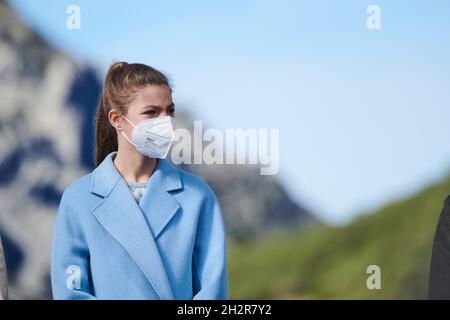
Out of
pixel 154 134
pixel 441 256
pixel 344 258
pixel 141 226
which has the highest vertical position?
pixel 154 134

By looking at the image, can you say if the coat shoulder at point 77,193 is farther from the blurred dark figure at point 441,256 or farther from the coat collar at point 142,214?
the blurred dark figure at point 441,256

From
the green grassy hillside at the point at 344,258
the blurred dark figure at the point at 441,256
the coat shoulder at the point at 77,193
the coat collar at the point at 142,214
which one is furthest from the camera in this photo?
the green grassy hillside at the point at 344,258

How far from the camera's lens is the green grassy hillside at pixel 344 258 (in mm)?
6012

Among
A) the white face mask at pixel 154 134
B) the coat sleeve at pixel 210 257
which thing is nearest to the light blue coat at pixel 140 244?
the coat sleeve at pixel 210 257

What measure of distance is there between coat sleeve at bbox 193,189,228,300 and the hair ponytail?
48 centimetres

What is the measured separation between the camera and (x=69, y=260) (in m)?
4.18

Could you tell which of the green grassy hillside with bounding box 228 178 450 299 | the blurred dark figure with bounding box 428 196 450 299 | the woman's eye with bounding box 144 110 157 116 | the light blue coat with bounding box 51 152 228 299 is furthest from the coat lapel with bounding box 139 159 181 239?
the green grassy hillside with bounding box 228 178 450 299

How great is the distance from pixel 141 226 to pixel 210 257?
0.91 feet

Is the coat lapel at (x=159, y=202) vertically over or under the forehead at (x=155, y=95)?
under

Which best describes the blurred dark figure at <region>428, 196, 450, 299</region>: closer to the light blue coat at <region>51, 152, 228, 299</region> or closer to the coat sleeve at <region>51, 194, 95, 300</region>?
the light blue coat at <region>51, 152, 228, 299</region>

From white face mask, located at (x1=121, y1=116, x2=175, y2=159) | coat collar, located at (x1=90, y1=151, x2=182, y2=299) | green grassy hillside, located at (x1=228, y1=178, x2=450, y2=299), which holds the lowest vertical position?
green grassy hillside, located at (x1=228, y1=178, x2=450, y2=299)

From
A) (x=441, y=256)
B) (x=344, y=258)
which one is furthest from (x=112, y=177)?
(x=344, y=258)

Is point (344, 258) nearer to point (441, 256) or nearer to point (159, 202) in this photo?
point (441, 256)

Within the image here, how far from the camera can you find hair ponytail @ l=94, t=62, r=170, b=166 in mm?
4227
